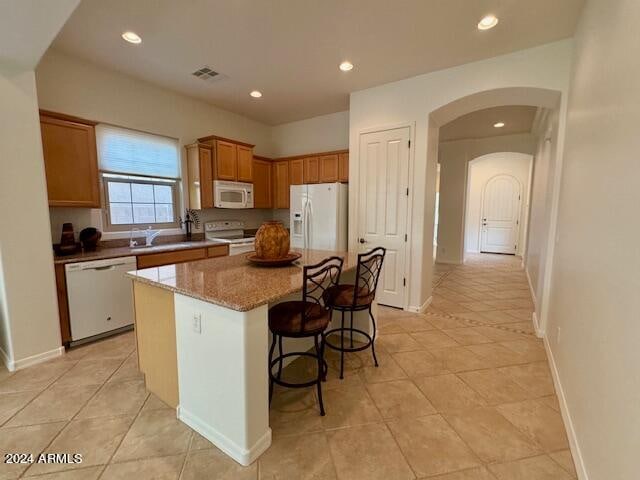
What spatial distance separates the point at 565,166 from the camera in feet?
8.12

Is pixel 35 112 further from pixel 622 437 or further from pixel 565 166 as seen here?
pixel 565 166

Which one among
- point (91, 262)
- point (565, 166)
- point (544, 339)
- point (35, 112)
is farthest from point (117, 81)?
point (544, 339)

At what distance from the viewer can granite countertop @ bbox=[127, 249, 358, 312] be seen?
4.76 feet

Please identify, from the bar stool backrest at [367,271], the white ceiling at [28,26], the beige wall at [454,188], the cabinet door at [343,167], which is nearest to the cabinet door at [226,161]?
the cabinet door at [343,167]

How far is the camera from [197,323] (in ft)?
5.20

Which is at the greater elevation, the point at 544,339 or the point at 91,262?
the point at 91,262

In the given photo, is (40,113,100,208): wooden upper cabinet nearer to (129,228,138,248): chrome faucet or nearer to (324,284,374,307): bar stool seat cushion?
(129,228,138,248): chrome faucet

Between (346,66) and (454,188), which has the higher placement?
(346,66)

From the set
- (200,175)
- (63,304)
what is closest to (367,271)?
(63,304)

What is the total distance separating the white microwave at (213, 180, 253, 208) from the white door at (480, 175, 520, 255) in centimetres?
725

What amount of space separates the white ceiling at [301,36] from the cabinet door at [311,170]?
4.30ft

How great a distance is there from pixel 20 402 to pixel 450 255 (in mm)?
7342

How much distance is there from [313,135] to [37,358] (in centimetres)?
466

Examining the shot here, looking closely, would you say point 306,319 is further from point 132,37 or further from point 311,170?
point 311,170
